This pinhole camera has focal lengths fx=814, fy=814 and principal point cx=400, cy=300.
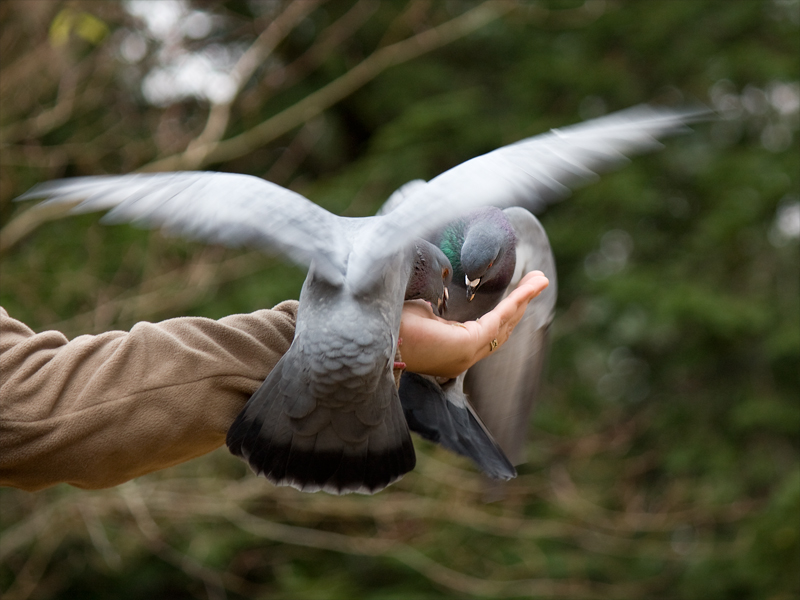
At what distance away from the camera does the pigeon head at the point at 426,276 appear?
2.07m

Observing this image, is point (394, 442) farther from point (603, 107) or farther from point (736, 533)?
point (603, 107)

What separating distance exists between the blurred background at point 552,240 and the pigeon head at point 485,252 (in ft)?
6.40

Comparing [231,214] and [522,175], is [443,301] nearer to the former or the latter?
[522,175]

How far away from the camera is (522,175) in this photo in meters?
1.71

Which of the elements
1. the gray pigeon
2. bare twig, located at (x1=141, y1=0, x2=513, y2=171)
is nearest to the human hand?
the gray pigeon

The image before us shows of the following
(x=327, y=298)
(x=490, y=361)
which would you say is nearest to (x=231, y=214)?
(x=327, y=298)

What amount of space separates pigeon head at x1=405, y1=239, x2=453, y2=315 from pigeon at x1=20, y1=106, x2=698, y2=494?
318 mm

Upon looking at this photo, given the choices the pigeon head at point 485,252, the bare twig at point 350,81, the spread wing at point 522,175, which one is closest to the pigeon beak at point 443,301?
the pigeon head at point 485,252

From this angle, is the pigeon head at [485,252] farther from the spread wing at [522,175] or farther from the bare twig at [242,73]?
the bare twig at [242,73]

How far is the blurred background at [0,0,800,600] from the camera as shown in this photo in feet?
15.1

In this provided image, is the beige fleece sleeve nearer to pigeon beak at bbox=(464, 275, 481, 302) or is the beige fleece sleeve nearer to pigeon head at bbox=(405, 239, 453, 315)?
pigeon head at bbox=(405, 239, 453, 315)

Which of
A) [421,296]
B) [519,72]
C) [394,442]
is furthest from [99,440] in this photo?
[519,72]

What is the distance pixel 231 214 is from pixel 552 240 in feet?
16.0

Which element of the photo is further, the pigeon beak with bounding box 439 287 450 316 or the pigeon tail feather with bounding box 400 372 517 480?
the pigeon beak with bounding box 439 287 450 316
